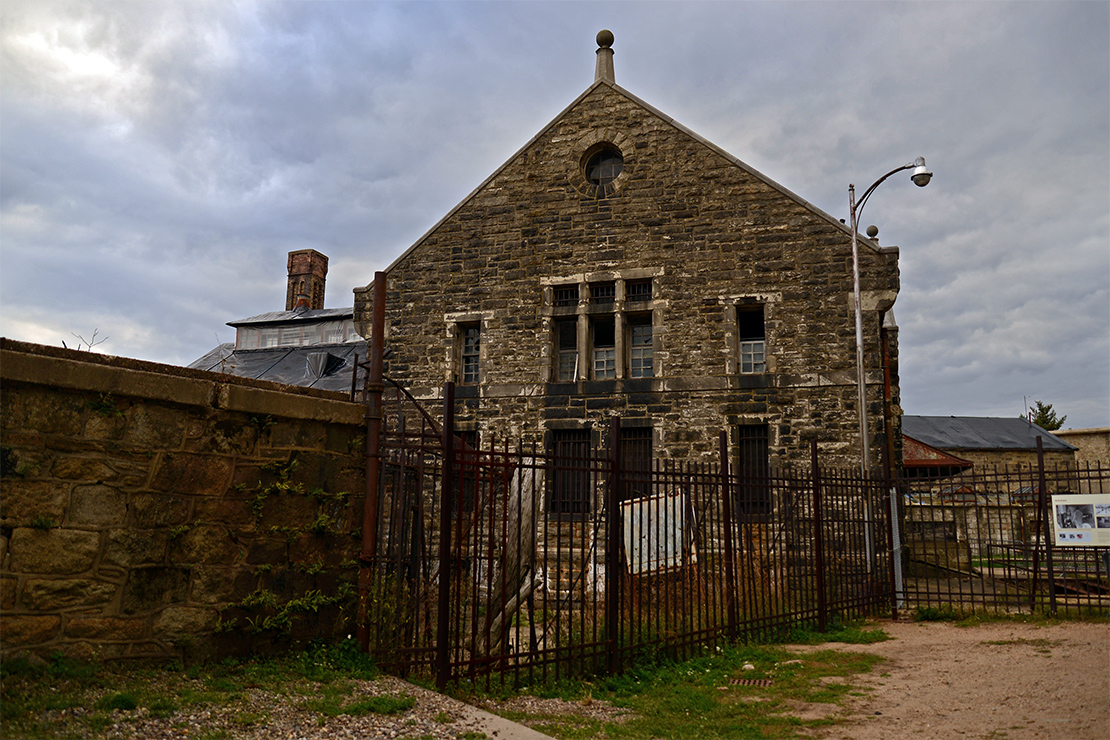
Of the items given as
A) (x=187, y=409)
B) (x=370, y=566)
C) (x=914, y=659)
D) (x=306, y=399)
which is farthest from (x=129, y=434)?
(x=914, y=659)

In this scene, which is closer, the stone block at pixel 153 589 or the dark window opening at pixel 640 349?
the stone block at pixel 153 589

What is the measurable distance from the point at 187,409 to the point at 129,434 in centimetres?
39

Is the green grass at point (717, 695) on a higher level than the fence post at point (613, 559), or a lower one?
lower

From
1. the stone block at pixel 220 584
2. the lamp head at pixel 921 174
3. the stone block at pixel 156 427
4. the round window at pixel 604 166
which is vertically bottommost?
the stone block at pixel 220 584

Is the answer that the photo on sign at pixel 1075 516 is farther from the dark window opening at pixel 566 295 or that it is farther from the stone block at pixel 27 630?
the stone block at pixel 27 630

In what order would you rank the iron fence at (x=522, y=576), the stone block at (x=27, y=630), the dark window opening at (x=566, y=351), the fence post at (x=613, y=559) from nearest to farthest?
the stone block at (x=27, y=630)
the iron fence at (x=522, y=576)
the fence post at (x=613, y=559)
the dark window opening at (x=566, y=351)

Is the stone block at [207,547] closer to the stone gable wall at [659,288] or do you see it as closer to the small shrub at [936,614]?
the small shrub at [936,614]

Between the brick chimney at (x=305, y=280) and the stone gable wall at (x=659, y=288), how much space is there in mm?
14931

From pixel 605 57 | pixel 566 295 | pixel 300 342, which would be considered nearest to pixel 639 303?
pixel 566 295

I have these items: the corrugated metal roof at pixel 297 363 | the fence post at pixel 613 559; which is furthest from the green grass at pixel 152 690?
the corrugated metal roof at pixel 297 363

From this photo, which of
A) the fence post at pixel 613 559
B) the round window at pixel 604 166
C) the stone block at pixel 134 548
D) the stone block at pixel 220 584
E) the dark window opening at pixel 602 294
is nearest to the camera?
the stone block at pixel 134 548

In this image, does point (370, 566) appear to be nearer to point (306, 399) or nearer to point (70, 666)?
point (306, 399)

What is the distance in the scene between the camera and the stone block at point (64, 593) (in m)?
4.30

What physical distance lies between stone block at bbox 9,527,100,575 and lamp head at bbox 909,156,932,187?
13.4 metres
